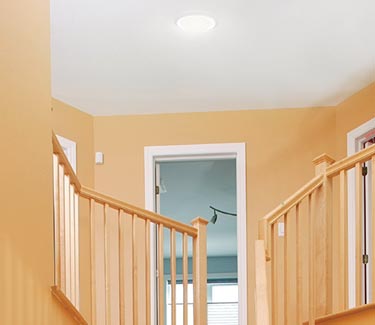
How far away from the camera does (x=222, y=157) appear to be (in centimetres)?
536

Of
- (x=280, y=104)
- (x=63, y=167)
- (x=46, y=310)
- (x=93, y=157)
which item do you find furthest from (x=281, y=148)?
(x=46, y=310)

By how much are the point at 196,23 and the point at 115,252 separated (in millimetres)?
2619

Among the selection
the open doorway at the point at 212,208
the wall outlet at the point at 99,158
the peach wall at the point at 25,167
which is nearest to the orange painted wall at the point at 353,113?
the open doorway at the point at 212,208

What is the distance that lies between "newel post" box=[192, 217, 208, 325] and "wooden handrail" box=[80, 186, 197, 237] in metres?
0.05

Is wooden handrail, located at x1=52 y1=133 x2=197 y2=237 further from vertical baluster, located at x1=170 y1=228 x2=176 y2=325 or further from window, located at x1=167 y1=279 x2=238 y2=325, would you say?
window, located at x1=167 y1=279 x2=238 y2=325

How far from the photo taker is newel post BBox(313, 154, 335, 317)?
3.28m

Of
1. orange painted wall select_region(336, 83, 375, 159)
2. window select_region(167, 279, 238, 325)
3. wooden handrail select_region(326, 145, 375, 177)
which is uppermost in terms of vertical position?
orange painted wall select_region(336, 83, 375, 159)

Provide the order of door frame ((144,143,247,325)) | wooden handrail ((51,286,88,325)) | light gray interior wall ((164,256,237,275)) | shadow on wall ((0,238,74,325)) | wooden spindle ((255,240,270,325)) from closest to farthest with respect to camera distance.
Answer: shadow on wall ((0,238,74,325)), wooden handrail ((51,286,88,325)), wooden spindle ((255,240,270,325)), door frame ((144,143,247,325)), light gray interior wall ((164,256,237,275))

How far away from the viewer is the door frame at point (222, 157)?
5.19 meters

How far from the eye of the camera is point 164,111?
535 cm

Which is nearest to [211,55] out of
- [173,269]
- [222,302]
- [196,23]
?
[196,23]

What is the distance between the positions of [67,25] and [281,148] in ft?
8.41

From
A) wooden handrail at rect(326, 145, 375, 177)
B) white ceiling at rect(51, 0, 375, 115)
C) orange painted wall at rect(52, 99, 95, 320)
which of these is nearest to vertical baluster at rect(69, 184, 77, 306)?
white ceiling at rect(51, 0, 375, 115)

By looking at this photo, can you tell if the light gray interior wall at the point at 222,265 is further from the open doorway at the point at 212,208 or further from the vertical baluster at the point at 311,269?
the vertical baluster at the point at 311,269
